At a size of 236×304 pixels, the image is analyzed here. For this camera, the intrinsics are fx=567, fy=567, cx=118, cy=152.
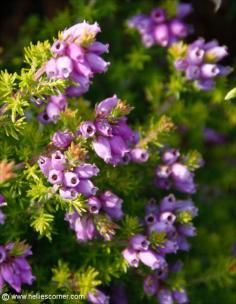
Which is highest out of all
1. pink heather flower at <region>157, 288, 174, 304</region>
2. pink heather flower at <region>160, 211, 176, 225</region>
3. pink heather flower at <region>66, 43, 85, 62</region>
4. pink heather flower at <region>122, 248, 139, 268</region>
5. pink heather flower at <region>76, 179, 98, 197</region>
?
pink heather flower at <region>66, 43, 85, 62</region>

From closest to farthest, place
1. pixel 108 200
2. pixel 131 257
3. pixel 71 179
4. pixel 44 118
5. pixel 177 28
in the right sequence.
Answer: pixel 71 179
pixel 108 200
pixel 131 257
pixel 44 118
pixel 177 28

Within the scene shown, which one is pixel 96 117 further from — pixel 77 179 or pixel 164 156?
pixel 164 156

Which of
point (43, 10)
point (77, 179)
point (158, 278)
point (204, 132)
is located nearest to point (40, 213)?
point (77, 179)

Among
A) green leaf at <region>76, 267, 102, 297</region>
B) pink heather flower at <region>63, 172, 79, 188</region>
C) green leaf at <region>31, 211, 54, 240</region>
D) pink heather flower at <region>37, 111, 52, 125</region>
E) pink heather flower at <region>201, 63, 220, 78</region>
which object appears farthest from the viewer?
pink heather flower at <region>201, 63, 220, 78</region>

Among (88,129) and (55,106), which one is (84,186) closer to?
(88,129)

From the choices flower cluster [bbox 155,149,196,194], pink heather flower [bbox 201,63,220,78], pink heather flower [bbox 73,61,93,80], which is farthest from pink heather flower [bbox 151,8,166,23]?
pink heather flower [bbox 73,61,93,80]

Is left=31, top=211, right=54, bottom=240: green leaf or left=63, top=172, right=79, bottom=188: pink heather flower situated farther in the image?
left=31, top=211, right=54, bottom=240: green leaf

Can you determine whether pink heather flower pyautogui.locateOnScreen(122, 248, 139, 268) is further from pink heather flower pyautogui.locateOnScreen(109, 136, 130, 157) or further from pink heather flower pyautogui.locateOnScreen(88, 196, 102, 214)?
pink heather flower pyautogui.locateOnScreen(109, 136, 130, 157)

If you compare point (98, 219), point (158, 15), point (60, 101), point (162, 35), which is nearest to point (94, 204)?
point (98, 219)
